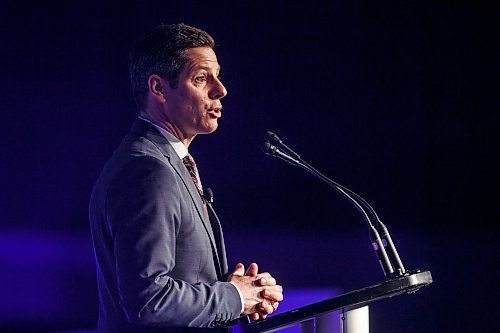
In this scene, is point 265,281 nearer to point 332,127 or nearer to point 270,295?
point 270,295

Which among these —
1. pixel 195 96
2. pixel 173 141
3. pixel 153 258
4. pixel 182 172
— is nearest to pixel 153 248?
pixel 153 258

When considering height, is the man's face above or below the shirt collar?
above

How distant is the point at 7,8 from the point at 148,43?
791 mm

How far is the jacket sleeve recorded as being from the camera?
1468mm

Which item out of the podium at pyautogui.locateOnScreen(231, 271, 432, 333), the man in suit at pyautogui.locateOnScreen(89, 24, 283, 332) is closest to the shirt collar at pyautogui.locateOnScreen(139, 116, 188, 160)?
the man in suit at pyautogui.locateOnScreen(89, 24, 283, 332)

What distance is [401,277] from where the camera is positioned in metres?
1.43

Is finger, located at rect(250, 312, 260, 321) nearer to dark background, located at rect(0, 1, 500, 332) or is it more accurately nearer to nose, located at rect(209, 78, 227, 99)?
nose, located at rect(209, 78, 227, 99)

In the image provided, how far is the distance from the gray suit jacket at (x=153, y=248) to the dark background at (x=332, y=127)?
79 cm

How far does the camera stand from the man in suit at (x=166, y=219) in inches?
58.3

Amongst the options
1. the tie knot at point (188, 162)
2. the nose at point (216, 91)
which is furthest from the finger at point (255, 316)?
the nose at point (216, 91)

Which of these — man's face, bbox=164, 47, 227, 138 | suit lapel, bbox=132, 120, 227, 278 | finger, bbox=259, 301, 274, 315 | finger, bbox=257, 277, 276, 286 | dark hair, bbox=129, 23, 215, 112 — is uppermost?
dark hair, bbox=129, 23, 215, 112

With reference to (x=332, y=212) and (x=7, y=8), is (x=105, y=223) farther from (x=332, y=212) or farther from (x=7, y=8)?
(x=332, y=212)

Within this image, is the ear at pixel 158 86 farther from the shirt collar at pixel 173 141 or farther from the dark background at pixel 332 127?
the dark background at pixel 332 127

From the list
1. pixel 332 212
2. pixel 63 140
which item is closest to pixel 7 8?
pixel 63 140
